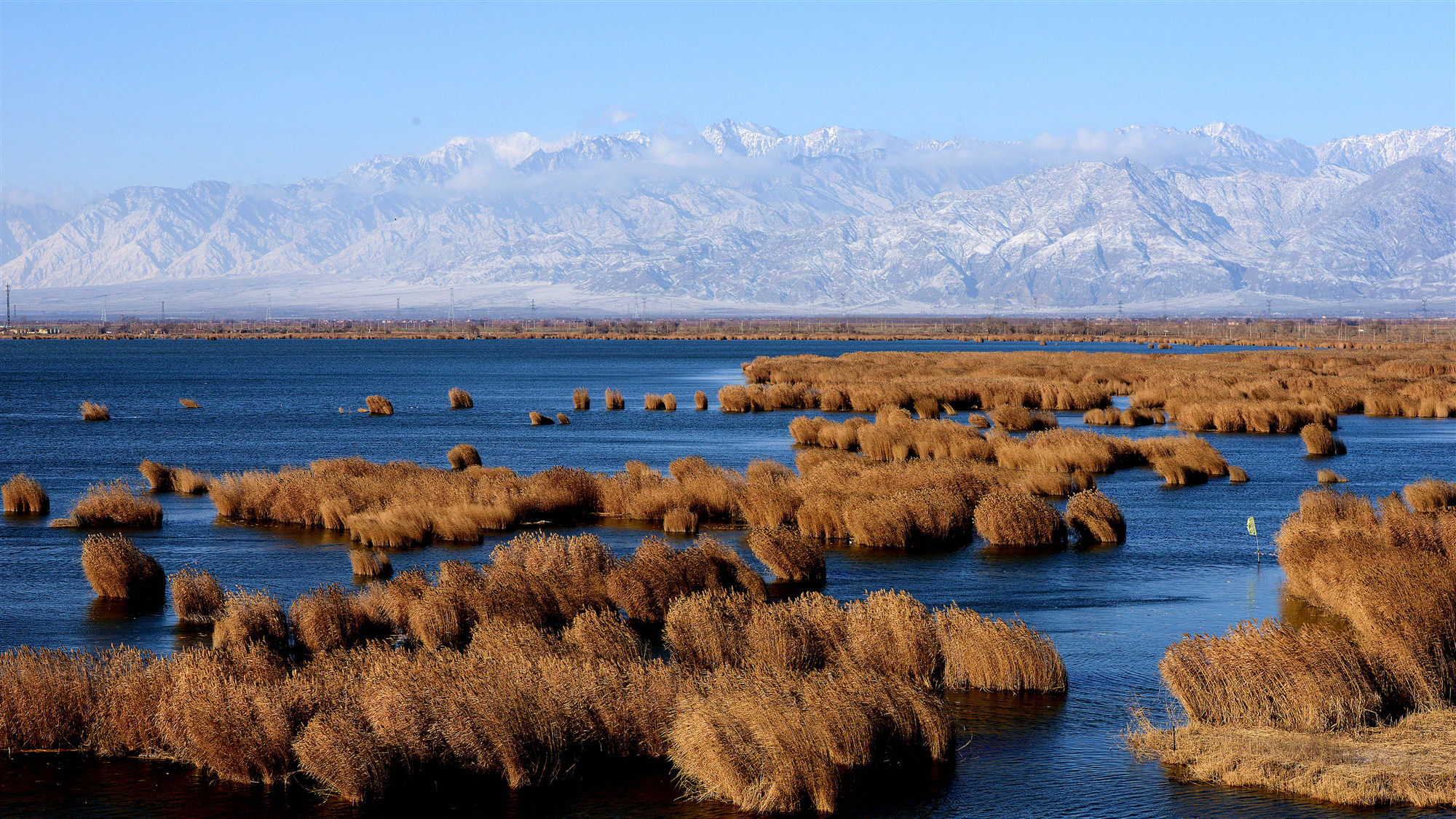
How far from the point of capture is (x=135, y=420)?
62.0 m

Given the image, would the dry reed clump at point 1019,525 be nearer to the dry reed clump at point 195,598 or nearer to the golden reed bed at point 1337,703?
the golden reed bed at point 1337,703

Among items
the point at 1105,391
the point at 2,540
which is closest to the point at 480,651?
the point at 2,540

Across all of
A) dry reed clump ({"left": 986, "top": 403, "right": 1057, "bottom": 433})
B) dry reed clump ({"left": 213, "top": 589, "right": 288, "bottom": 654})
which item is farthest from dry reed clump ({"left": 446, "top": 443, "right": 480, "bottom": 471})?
dry reed clump ({"left": 213, "top": 589, "right": 288, "bottom": 654})

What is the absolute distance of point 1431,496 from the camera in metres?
30.1

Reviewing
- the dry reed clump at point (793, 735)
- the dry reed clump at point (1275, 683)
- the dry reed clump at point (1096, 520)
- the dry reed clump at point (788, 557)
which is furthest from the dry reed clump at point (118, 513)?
the dry reed clump at point (1275, 683)

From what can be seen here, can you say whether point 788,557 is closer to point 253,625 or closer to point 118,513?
point 253,625

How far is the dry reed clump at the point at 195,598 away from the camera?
20.6m

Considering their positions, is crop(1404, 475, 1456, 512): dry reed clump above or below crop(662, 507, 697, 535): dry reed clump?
above

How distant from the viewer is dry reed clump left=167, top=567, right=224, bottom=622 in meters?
20.6

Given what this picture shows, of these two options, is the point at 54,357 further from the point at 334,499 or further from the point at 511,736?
the point at 511,736

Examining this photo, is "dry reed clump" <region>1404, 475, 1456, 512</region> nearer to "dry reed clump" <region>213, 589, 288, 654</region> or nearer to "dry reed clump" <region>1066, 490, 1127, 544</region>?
"dry reed clump" <region>1066, 490, 1127, 544</region>

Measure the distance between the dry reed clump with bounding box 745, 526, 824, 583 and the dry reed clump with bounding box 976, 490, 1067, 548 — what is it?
5.31 metres

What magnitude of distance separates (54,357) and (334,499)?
133 metres

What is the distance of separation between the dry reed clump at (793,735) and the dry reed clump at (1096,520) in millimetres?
14221
